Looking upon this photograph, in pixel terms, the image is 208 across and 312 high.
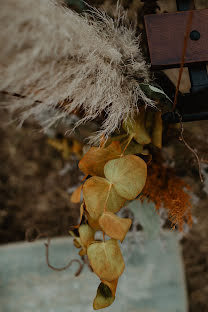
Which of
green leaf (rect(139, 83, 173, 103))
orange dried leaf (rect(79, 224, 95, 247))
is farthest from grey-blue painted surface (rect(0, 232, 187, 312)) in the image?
green leaf (rect(139, 83, 173, 103))

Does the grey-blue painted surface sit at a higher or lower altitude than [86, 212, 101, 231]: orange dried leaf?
lower

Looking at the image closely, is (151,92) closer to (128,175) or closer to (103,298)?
(128,175)

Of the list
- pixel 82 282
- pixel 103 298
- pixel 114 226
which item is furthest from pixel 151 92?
pixel 82 282

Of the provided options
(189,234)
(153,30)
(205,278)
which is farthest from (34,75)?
(205,278)

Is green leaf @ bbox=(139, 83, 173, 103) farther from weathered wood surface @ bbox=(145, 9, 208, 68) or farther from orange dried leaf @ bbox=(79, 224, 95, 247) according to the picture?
orange dried leaf @ bbox=(79, 224, 95, 247)

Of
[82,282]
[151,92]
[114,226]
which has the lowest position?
[82,282]

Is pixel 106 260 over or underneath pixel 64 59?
underneath
